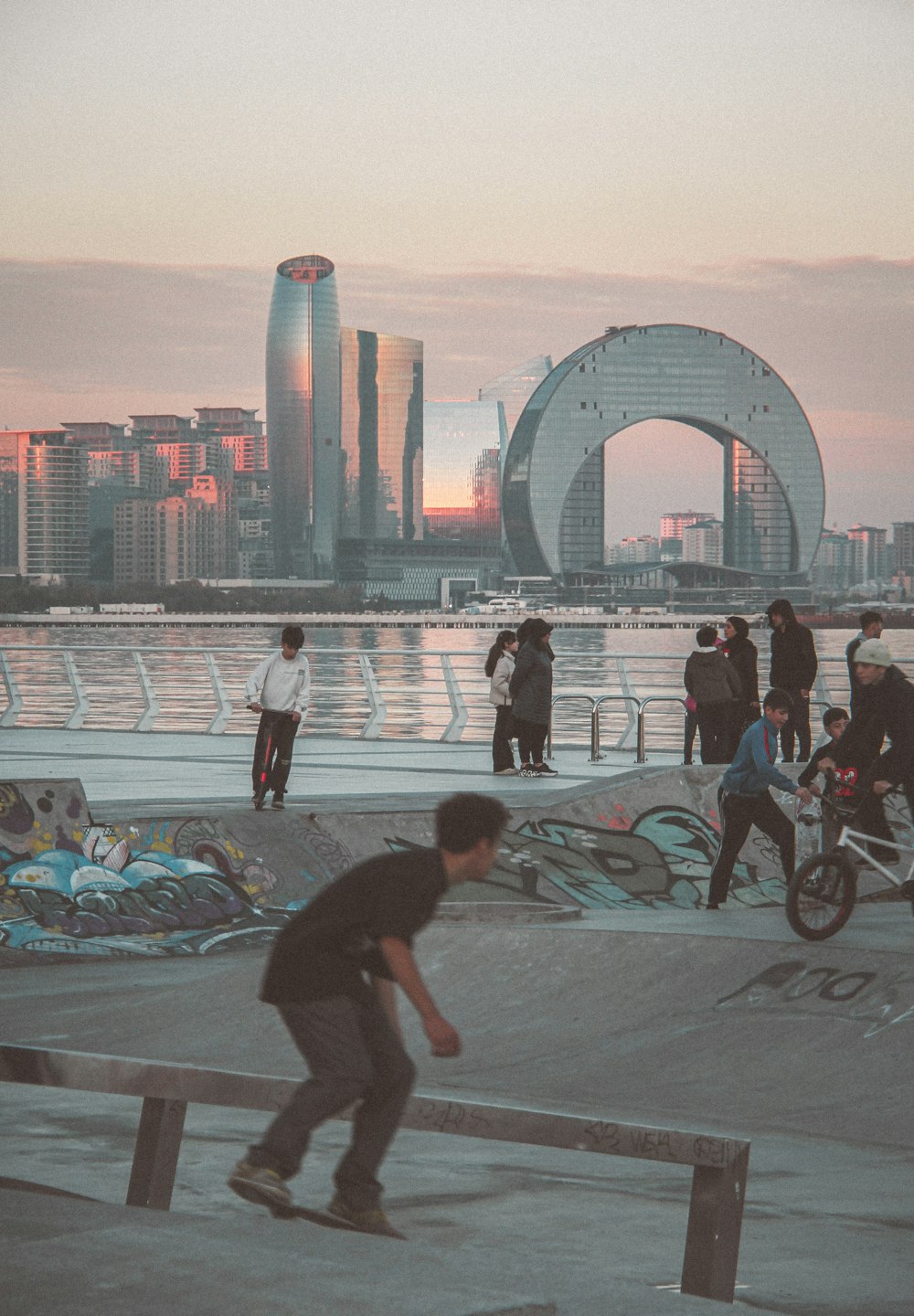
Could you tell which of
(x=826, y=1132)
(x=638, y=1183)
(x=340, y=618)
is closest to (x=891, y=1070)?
(x=826, y=1132)

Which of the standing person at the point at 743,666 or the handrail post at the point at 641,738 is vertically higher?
the standing person at the point at 743,666

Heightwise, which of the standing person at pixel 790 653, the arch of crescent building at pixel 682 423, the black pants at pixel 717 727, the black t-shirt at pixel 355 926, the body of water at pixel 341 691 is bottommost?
the body of water at pixel 341 691

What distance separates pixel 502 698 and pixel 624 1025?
8.80m

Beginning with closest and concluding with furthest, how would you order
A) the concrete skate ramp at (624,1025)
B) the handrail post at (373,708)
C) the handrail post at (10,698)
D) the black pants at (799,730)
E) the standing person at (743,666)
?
the concrete skate ramp at (624,1025), the standing person at (743,666), the black pants at (799,730), the handrail post at (373,708), the handrail post at (10,698)

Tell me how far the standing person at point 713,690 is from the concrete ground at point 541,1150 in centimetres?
428

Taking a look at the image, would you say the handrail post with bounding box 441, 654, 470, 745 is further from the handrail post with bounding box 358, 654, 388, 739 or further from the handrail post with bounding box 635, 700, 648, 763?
→ the handrail post with bounding box 635, 700, 648, 763

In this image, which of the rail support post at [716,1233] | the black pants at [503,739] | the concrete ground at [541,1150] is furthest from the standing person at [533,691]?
the rail support post at [716,1233]

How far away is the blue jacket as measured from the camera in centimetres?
955

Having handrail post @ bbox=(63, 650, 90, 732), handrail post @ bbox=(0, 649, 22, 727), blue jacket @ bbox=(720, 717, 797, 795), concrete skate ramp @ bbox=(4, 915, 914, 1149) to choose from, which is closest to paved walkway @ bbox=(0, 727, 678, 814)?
handrail post @ bbox=(0, 649, 22, 727)

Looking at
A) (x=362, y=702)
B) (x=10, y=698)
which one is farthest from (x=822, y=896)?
(x=362, y=702)

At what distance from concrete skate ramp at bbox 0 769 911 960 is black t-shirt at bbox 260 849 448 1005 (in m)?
6.01

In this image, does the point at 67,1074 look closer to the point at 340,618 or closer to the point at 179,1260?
the point at 179,1260

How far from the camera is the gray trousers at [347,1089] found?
13.4 feet

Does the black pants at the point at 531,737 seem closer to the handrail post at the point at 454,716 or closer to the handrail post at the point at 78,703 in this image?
the handrail post at the point at 454,716
